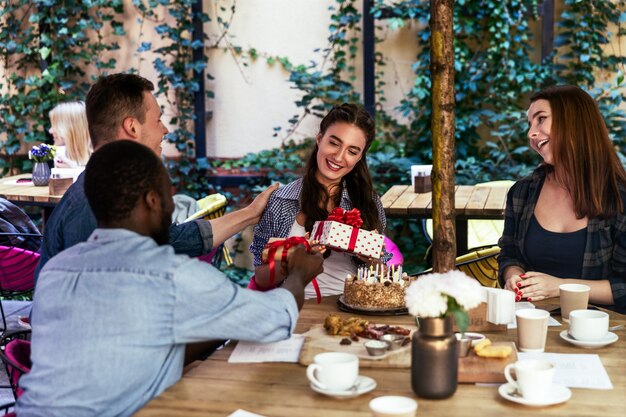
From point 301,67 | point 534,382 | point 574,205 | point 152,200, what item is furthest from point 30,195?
point 534,382

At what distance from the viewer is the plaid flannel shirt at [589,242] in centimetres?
302

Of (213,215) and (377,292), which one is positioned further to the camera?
(213,215)

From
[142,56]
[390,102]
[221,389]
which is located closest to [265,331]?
[221,389]

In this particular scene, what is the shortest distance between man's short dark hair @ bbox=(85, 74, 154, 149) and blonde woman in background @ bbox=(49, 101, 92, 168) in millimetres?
2807

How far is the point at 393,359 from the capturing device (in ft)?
6.96

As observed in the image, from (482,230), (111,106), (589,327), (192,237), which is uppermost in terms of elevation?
(111,106)

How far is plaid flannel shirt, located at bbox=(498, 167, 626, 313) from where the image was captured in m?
3.02

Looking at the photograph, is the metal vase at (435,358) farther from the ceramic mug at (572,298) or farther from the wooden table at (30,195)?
the wooden table at (30,195)

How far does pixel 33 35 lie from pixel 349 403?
256 inches

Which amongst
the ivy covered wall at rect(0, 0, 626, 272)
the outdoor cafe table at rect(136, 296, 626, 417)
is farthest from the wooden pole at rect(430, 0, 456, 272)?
the ivy covered wall at rect(0, 0, 626, 272)

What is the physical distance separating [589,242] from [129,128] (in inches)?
65.0

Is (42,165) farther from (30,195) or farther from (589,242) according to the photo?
(589,242)

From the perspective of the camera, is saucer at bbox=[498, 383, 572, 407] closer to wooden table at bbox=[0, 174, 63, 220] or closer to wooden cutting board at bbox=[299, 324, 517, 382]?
wooden cutting board at bbox=[299, 324, 517, 382]

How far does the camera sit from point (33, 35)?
24.7 ft
